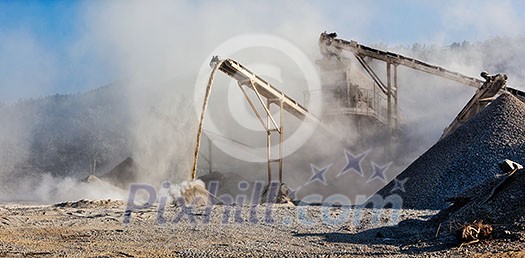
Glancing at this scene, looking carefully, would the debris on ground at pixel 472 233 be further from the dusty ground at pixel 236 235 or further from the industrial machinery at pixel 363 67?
the industrial machinery at pixel 363 67

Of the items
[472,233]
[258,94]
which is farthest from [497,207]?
[258,94]

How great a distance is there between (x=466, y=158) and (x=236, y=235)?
290 inches

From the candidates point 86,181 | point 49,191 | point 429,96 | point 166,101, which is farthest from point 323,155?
point 429,96

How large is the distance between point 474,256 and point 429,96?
41.9 m

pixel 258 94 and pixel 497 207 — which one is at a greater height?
pixel 258 94

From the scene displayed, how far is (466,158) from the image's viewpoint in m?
13.0

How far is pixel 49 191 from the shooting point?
24109mm

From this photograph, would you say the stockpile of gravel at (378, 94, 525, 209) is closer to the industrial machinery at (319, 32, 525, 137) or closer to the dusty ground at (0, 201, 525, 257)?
the dusty ground at (0, 201, 525, 257)

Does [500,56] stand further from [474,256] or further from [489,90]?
[474,256]

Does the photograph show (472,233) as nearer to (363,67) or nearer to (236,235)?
(236,235)

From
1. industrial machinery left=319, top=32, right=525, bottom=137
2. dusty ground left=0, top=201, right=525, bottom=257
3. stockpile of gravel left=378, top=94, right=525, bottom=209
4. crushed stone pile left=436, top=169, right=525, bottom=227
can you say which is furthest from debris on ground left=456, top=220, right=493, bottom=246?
industrial machinery left=319, top=32, right=525, bottom=137

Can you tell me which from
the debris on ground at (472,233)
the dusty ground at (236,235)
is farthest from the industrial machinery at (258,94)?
the debris on ground at (472,233)

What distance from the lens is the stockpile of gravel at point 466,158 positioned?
39.1 feet

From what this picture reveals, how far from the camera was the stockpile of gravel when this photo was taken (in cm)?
1193
